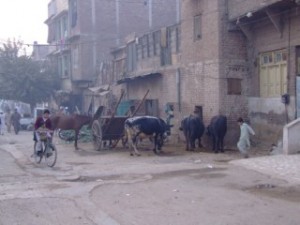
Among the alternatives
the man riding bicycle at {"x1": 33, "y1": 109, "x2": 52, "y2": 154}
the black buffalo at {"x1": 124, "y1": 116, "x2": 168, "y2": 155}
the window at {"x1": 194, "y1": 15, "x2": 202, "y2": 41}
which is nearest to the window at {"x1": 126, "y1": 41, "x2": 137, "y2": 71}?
the window at {"x1": 194, "y1": 15, "x2": 202, "y2": 41}

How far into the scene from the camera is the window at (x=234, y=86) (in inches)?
723

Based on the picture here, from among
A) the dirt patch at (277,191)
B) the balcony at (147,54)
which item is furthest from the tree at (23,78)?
the dirt patch at (277,191)

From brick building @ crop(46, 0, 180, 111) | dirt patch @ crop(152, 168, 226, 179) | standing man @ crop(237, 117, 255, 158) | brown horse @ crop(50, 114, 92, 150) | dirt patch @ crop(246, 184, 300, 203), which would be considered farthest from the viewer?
brick building @ crop(46, 0, 180, 111)

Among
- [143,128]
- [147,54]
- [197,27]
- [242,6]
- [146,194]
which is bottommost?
[146,194]

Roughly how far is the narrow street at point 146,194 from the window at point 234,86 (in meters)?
3.86

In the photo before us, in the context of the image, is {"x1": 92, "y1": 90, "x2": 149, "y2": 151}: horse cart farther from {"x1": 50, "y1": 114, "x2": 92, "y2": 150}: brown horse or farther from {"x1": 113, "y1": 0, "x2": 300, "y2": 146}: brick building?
{"x1": 113, "y1": 0, "x2": 300, "y2": 146}: brick building

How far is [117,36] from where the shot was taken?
1417 inches

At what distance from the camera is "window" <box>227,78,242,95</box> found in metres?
18.4

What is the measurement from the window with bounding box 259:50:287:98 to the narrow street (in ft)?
11.5

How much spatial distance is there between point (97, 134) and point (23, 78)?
2263 cm

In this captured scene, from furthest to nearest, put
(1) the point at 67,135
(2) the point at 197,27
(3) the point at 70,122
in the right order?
(1) the point at 67,135 → (3) the point at 70,122 → (2) the point at 197,27

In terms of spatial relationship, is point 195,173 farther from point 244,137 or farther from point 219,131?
point 219,131

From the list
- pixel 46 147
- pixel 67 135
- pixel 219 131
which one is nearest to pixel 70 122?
pixel 67 135

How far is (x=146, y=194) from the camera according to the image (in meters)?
9.73
